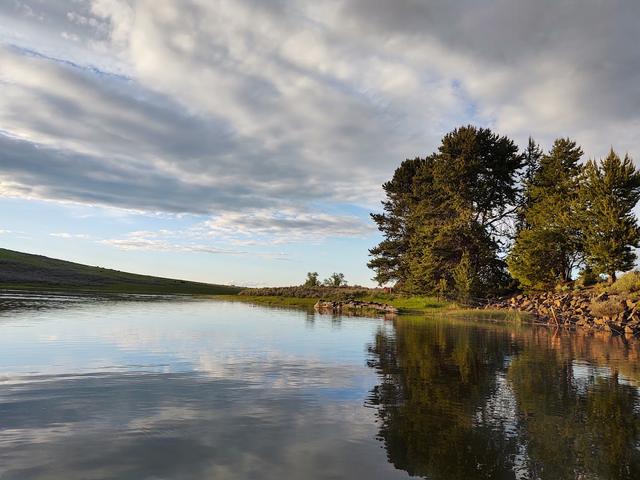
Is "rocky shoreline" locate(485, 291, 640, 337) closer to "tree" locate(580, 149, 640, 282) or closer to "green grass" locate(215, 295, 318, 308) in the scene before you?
"tree" locate(580, 149, 640, 282)

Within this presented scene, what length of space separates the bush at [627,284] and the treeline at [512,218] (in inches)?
118

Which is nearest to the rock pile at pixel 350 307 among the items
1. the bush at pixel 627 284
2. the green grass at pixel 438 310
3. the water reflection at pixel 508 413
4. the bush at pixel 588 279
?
the green grass at pixel 438 310

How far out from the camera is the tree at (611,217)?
41562mm

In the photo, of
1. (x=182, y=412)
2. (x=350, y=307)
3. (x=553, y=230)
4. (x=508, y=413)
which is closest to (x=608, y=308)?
(x=553, y=230)

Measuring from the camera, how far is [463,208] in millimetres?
55125

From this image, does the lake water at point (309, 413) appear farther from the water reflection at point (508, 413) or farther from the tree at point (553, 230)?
the tree at point (553, 230)

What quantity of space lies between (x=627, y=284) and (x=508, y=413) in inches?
1369

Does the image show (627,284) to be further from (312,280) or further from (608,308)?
(312,280)

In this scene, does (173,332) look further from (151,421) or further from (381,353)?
(151,421)

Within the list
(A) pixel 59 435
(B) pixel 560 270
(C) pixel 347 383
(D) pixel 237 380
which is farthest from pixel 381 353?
(B) pixel 560 270

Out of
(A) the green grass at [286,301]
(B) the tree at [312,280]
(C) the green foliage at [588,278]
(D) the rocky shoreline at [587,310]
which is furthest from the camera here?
(B) the tree at [312,280]

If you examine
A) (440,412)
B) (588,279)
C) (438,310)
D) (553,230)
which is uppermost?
(553,230)

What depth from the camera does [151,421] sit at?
8.93m

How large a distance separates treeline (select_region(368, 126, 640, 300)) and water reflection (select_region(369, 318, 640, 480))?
2830cm
